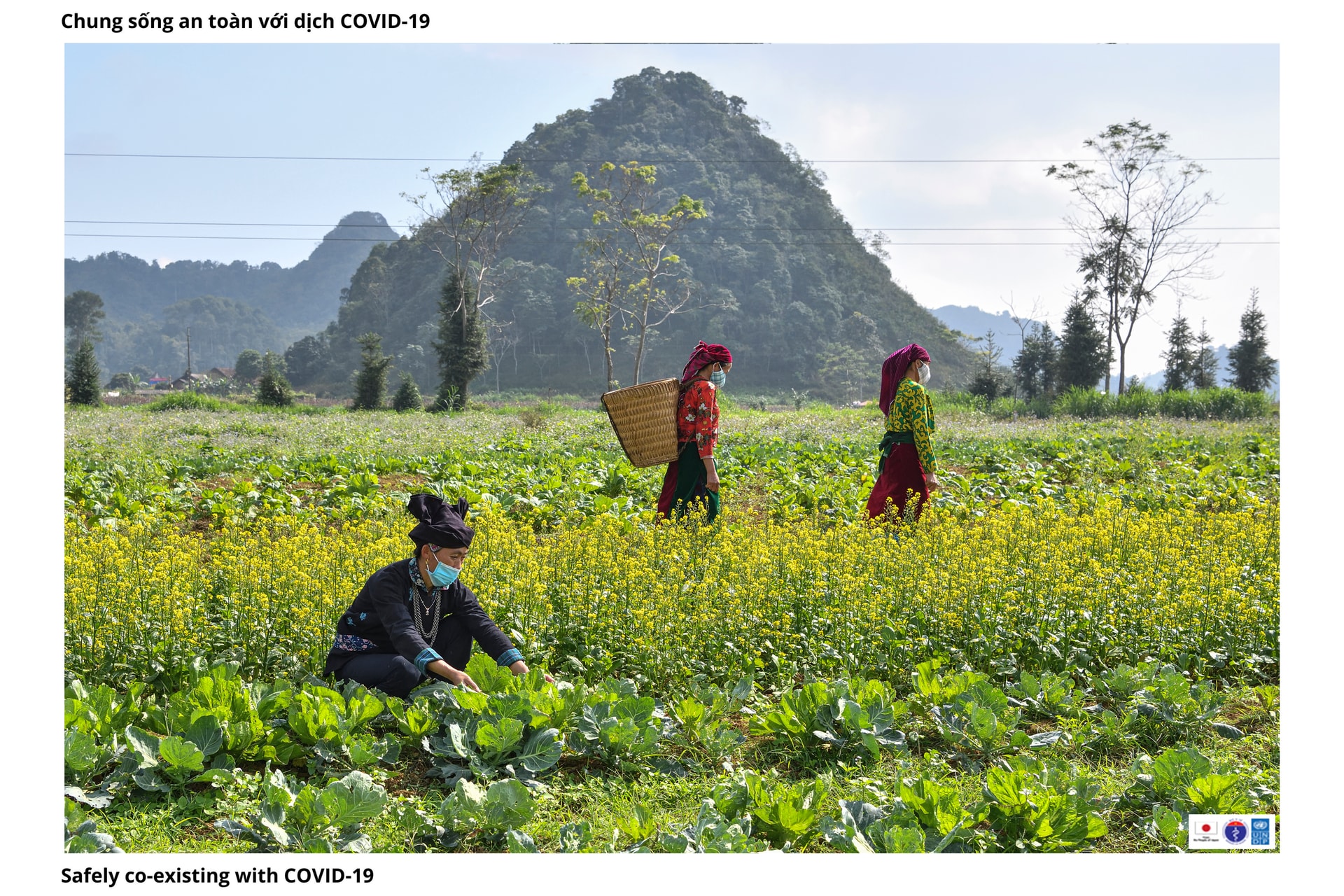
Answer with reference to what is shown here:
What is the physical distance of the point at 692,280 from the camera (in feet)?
241

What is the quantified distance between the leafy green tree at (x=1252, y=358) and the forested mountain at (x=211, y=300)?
93.7 m

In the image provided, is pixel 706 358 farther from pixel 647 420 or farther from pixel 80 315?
pixel 80 315

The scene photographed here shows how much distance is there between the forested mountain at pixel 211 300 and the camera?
10969 cm

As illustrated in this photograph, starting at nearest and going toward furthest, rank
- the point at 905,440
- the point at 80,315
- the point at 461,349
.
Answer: the point at 905,440, the point at 461,349, the point at 80,315

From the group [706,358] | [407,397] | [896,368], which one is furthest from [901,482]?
[407,397]

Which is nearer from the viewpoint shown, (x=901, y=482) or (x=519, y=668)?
(x=519, y=668)

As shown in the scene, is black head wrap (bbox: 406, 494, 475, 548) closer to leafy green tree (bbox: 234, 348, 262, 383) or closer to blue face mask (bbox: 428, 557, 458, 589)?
blue face mask (bbox: 428, 557, 458, 589)

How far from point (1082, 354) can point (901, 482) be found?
28.4 m

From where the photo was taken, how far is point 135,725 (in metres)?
3.30

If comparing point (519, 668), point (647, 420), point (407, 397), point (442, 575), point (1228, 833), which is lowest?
point (1228, 833)

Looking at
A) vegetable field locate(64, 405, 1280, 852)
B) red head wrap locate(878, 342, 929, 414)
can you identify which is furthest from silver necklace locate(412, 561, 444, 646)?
red head wrap locate(878, 342, 929, 414)

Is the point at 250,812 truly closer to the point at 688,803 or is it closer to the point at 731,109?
the point at 688,803

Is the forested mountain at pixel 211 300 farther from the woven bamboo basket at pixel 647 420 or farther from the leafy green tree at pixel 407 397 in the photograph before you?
the woven bamboo basket at pixel 647 420
